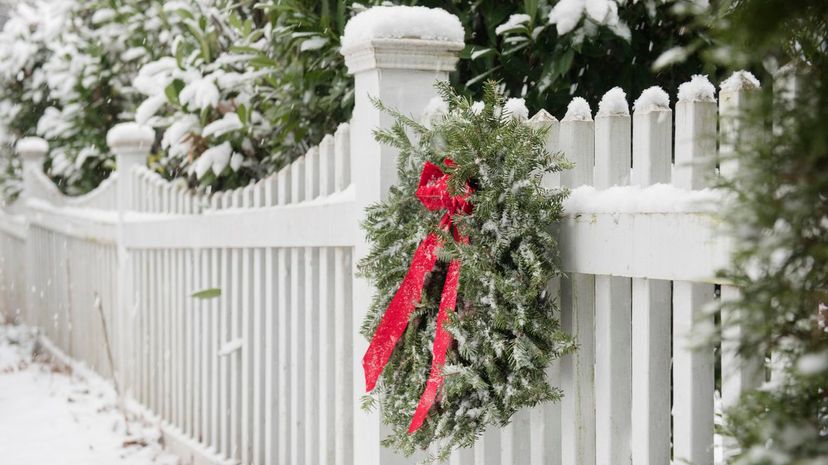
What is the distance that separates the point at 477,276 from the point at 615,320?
276mm

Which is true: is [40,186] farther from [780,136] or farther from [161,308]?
[780,136]

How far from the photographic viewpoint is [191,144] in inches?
177

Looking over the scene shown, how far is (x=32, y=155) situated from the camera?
26.7ft

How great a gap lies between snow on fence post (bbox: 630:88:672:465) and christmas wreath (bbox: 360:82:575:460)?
5.8 inches

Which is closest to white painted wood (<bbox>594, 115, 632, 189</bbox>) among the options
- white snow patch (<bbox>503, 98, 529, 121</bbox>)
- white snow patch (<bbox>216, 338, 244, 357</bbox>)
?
white snow patch (<bbox>503, 98, 529, 121</bbox>)

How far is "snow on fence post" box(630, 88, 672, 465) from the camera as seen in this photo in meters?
1.67

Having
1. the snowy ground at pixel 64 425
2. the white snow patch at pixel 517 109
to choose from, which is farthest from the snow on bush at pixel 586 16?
the snowy ground at pixel 64 425

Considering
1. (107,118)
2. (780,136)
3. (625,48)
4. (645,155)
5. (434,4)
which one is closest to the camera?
(780,136)

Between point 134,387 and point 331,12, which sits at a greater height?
point 331,12

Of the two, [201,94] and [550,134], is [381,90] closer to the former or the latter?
[550,134]

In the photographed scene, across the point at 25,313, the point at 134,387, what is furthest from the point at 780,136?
the point at 25,313

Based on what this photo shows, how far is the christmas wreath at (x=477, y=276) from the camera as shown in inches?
70.5

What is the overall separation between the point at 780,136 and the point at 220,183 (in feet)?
12.9

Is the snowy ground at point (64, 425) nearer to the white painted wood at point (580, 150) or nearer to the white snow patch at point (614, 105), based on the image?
the white painted wood at point (580, 150)
